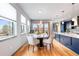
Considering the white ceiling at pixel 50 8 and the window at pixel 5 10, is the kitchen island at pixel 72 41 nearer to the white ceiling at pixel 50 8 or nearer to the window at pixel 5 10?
the white ceiling at pixel 50 8

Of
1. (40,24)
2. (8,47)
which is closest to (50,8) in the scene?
(8,47)

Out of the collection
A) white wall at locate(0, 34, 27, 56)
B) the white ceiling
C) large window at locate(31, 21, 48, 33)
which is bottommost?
white wall at locate(0, 34, 27, 56)

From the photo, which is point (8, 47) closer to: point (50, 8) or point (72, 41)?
point (72, 41)

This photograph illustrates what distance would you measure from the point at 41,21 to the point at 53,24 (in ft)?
5.86

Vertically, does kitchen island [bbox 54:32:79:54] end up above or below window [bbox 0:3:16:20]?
below

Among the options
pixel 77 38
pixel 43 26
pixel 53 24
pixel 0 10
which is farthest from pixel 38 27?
pixel 0 10

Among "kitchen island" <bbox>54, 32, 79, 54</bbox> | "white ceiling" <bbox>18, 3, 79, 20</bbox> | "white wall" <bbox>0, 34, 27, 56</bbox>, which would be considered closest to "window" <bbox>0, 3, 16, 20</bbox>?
"white wall" <bbox>0, 34, 27, 56</bbox>

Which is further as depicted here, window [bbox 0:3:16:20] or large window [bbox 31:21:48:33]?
large window [bbox 31:21:48:33]

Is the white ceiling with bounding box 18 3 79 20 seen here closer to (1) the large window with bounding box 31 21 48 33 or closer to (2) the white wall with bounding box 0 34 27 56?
(2) the white wall with bounding box 0 34 27 56

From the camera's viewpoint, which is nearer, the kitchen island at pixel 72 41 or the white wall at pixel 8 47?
the white wall at pixel 8 47

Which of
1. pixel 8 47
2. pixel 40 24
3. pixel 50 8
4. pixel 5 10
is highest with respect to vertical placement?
pixel 50 8

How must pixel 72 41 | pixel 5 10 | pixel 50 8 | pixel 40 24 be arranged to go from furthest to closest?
1. pixel 40 24
2. pixel 50 8
3. pixel 72 41
4. pixel 5 10

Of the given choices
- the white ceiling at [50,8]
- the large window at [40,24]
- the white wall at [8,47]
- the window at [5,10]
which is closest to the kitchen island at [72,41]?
the white ceiling at [50,8]

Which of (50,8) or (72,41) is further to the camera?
(50,8)
